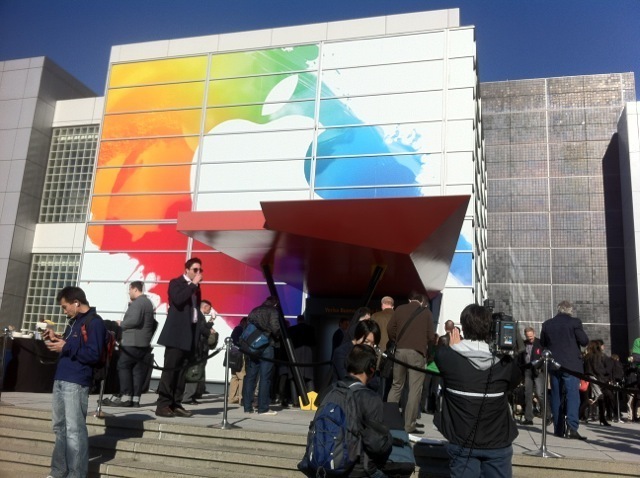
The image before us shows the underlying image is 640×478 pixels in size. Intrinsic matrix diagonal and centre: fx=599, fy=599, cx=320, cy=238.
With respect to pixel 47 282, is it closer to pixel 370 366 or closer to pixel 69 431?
pixel 69 431

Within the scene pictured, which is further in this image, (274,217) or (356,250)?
(356,250)

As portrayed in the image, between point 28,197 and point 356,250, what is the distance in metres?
18.0

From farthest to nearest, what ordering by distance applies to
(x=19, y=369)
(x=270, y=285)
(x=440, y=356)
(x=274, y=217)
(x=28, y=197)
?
(x=28, y=197) → (x=270, y=285) → (x=19, y=369) → (x=274, y=217) → (x=440, y=356)

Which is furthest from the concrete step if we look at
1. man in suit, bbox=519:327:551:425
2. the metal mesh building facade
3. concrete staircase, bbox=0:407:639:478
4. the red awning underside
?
the metal mesh building facade

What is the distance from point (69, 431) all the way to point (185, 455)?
1.56 metres

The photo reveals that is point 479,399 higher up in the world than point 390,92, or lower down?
lower down

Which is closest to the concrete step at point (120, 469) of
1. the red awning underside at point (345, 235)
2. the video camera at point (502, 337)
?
the video camera at point (502, 337)

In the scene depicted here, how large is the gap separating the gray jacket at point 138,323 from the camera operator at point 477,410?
6559 mm

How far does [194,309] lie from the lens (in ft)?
27.0

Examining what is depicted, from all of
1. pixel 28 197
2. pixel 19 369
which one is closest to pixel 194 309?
pixel 19 369

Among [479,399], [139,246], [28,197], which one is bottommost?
[479,399]

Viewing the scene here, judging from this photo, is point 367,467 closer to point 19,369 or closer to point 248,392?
point 248,392

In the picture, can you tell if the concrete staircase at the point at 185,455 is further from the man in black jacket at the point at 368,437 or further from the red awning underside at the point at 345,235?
the red awning underside at the point at 345,235

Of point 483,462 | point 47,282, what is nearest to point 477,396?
point 483,462
